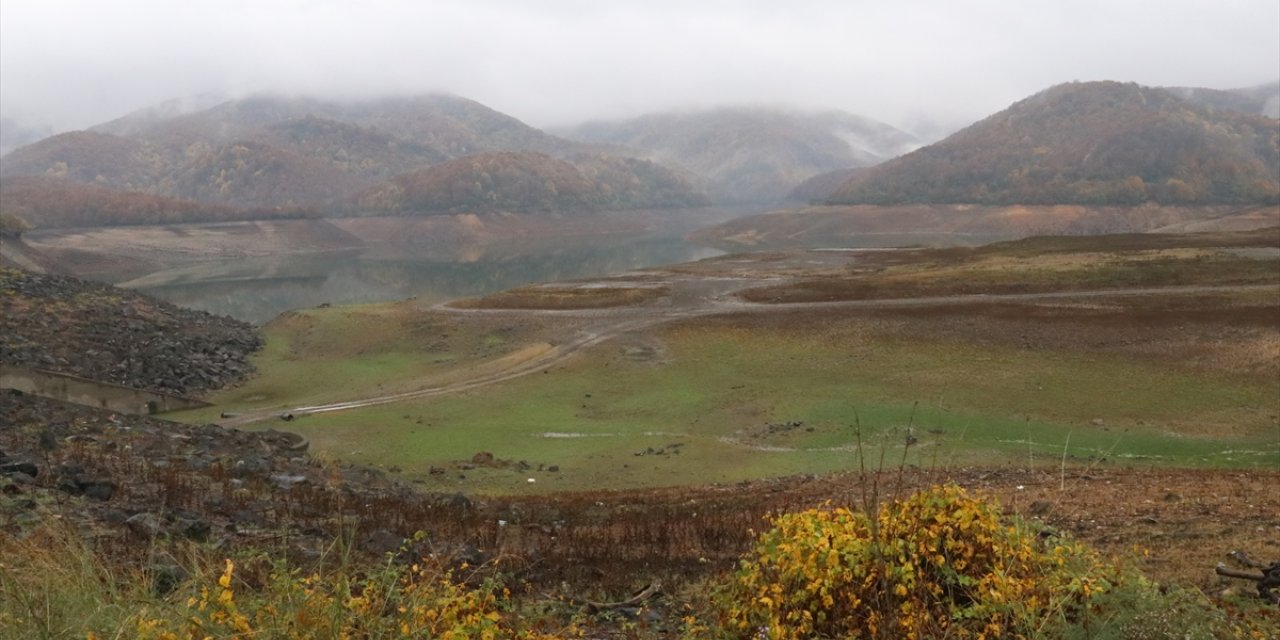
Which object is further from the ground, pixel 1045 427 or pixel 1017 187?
pixel 1017 187

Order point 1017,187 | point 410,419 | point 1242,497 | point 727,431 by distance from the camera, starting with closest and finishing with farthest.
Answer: point 1242,497 < point 727,431 < point 410,419 < point 1017,187

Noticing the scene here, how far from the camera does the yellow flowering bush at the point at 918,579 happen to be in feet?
16.1

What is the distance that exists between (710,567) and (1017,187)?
17789 cm

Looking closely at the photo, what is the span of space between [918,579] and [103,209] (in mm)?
166373

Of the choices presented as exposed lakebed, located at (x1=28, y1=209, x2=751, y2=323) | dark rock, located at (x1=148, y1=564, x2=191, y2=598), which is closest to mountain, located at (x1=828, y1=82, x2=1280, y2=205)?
exposed lakebed, located at (x1=28, y1=209, x2=751, y2=323)

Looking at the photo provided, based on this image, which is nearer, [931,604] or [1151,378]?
[931,604]

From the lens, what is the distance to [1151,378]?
25.6 metres

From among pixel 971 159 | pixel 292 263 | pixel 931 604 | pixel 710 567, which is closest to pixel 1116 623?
pixel 931 604

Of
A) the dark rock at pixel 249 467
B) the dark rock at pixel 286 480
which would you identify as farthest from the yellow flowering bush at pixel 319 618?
the dark rock at pixel 249 467

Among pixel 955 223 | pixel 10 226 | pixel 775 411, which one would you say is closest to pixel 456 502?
pixel 775 411

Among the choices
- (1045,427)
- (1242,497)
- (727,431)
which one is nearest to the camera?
(1242,497)

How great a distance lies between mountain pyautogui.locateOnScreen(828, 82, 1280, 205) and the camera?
5487 inches

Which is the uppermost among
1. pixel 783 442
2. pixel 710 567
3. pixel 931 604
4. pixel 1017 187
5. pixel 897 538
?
pixel 1017 187

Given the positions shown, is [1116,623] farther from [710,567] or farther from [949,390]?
[949,390]
